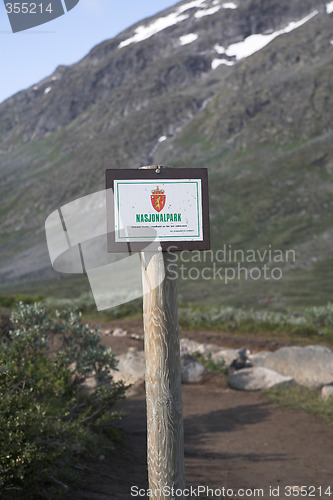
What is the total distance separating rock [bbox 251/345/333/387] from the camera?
33.5 feet

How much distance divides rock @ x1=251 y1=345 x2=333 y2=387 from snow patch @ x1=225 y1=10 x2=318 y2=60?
147055mm

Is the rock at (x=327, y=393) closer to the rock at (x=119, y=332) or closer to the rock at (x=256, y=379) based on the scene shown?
the rock at (x=256, y=379)

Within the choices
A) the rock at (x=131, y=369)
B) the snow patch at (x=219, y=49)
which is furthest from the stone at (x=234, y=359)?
the snow patch at (x=219, y=49)

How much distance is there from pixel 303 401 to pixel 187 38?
168 meters

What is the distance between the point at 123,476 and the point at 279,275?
1878 inches

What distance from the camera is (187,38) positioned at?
16288 cm

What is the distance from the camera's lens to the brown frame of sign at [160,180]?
11.8 feet

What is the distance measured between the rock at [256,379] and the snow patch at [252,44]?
5808 inches

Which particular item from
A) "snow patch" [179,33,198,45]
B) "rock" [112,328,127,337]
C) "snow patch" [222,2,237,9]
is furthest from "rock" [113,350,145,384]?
"snow patch" [222,2,237,9]

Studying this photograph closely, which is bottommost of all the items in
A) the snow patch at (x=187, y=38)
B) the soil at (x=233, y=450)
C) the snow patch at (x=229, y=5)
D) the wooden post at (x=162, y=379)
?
the snow patch at (x=187, y=38)

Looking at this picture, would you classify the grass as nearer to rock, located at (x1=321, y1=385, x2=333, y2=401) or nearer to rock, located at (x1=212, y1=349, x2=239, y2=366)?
rock, located at (x1=321, y1=385, x2=333, y2=401)

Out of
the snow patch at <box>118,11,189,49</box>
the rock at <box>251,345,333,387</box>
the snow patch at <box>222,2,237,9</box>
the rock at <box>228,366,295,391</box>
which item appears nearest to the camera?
the rock at <box>251,345,333,387</box>

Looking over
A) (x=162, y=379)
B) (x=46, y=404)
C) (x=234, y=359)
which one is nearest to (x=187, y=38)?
(x=234, y=359)

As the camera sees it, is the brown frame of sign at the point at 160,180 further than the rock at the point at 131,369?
No
